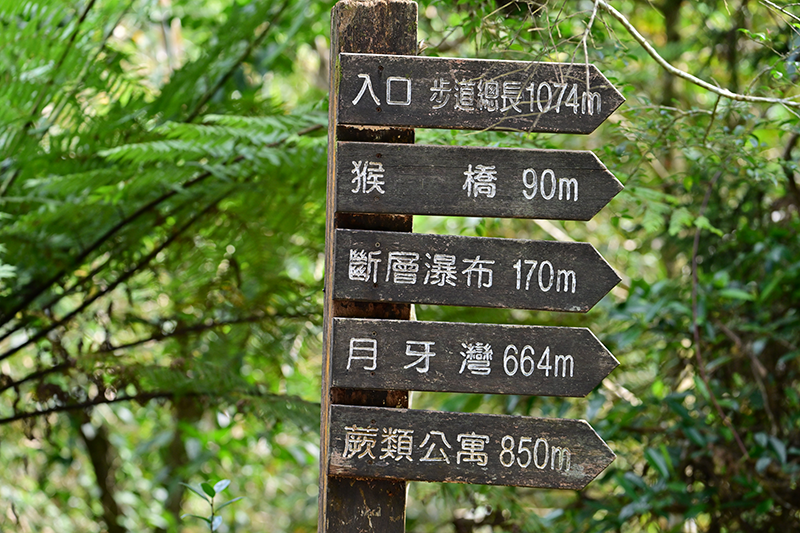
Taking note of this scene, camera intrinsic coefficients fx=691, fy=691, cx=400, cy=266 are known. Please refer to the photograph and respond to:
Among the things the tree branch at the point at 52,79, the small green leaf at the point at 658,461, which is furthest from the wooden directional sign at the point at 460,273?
the tree branch at the point at 52,79

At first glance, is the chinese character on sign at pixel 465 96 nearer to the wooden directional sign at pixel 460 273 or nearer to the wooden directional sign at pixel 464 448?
the wooden directional sign at pixel 460 273

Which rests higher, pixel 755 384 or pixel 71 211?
pixel 71 211

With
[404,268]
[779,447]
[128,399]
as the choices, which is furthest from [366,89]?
[779,447]

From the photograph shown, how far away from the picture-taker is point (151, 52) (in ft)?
15.8

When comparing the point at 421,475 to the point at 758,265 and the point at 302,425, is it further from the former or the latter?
the point at 758,265

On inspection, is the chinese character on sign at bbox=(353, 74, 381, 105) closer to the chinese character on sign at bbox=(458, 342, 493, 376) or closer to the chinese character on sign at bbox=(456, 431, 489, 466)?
the chinese character on sign at bbox=(458, 342, 493, 376)

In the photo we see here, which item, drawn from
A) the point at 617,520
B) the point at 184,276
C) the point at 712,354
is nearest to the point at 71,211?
the point at 184,276

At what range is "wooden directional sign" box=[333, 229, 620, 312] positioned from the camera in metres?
1.56

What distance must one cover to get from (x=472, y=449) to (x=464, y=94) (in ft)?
2.65

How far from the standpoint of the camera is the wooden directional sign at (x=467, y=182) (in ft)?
5.16

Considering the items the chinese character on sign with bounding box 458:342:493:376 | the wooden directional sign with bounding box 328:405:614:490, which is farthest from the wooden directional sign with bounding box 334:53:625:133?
the wooden directional sign with bounding box 328:405:614:490

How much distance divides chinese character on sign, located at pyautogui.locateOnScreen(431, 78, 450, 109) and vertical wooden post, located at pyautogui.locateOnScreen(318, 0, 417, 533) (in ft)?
0.35

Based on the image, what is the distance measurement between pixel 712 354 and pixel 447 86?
1996mm

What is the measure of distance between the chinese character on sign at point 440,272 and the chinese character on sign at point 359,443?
1.18 feet
